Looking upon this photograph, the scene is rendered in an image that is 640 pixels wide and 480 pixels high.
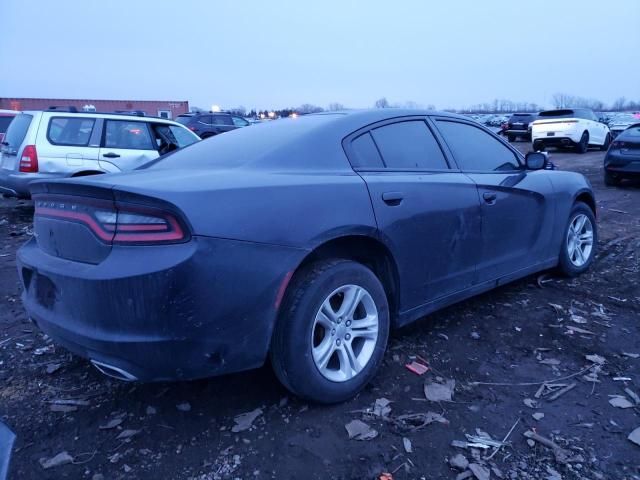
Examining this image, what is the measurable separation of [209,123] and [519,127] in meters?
15.0

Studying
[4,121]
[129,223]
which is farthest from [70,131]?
[129,223]

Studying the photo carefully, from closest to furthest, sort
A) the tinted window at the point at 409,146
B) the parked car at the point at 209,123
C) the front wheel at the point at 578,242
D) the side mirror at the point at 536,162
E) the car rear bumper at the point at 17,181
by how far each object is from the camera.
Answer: the tinted window at the point at 409,146 < the side mirror at the point at 536,162 < the front wheel at the point at 578,242 < the car rear bumper at the point at 17,181 < the parked car at the point at 209,123

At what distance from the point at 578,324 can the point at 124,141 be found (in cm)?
716

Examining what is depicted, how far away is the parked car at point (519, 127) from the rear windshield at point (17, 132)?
22330 millimetres

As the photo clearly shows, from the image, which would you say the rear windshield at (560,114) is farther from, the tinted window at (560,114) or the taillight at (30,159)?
the taillight at (30,159)

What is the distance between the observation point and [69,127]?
7.67 metres

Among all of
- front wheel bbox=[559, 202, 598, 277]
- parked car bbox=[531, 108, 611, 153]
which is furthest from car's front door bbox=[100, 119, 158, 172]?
parked car bbox=[531, 108, 611, 153]

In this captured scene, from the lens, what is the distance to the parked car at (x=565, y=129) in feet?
59.3

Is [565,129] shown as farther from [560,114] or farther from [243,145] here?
[243,145]

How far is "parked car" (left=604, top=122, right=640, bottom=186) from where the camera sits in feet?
33.4

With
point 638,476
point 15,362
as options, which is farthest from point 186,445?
point 638,476

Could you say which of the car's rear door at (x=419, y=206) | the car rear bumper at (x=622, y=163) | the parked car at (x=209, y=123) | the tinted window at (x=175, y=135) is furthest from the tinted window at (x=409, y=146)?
the parked car at (x=209, y=123)

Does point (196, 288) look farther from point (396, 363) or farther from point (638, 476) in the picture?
point (638, 476)

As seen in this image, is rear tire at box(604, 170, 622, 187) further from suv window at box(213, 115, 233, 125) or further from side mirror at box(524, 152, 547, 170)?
suv window at box(213, 115, 233, 125)
